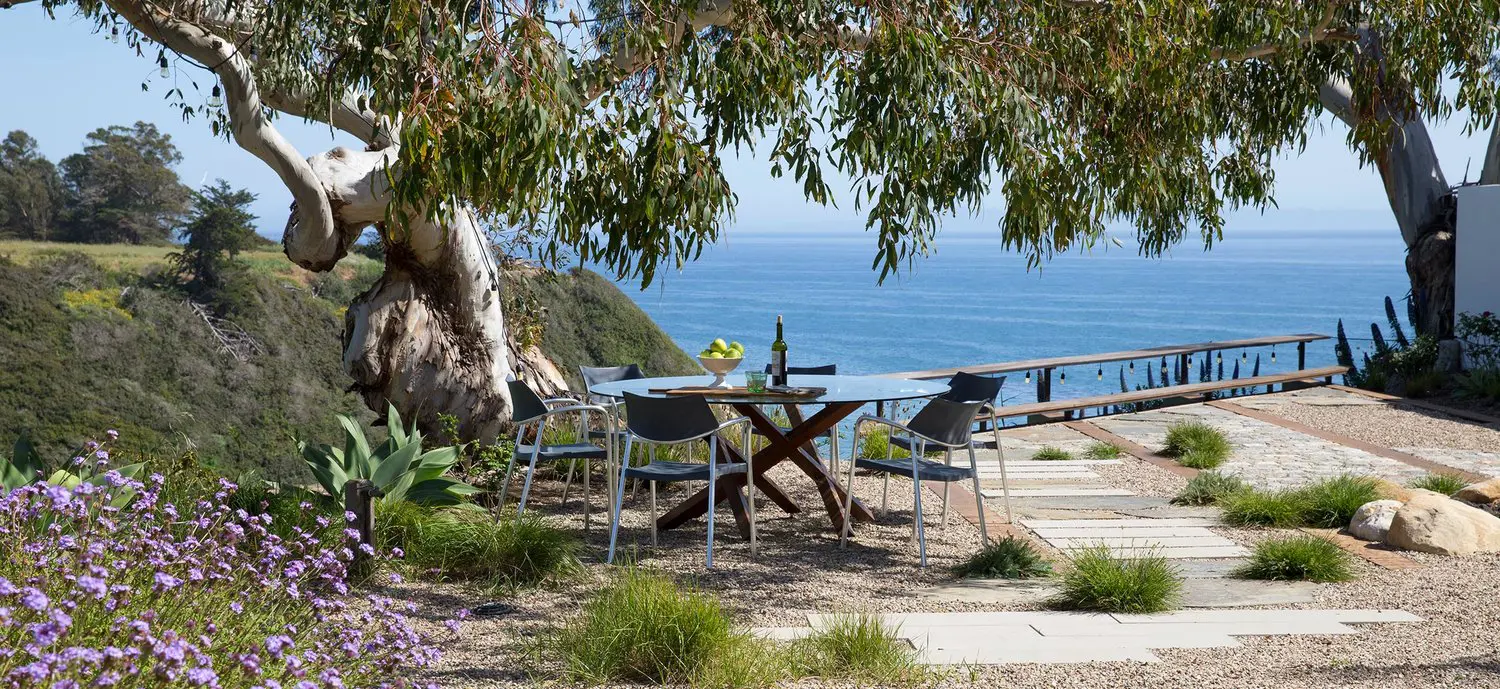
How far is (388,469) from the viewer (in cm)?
→ 566

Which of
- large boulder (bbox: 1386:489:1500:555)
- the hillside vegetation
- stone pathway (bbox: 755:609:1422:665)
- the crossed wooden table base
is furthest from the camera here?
the hillside vegetation

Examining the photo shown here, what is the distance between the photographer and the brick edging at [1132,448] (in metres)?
8.28

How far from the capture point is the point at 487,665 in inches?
152

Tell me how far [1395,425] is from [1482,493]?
12.8ft

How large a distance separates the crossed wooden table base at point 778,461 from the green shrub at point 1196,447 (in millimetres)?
3014

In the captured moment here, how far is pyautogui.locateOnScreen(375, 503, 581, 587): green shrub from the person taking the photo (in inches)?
200

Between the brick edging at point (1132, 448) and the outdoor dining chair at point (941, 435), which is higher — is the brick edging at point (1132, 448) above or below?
below

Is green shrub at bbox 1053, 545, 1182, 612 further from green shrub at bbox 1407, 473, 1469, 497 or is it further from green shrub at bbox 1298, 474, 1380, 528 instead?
green shrub at bbox 1407, 473, 1469, 497

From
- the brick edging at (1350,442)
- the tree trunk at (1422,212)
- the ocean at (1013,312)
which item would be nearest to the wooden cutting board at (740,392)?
the brick edging at (1350,442)

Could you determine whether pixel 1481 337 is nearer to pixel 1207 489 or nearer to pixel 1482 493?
pixel 1482 493

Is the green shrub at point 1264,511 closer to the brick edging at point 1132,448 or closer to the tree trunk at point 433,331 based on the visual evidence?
the brick edging at point 1132,448

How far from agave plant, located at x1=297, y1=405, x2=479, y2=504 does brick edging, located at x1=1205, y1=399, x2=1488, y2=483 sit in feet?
20.3

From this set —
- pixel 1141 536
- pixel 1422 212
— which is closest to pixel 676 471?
pixel 1141 536

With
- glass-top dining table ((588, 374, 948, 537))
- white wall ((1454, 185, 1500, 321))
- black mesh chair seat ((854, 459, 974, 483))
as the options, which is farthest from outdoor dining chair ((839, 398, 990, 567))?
white wall ((1454, 185, 1500, 321))
